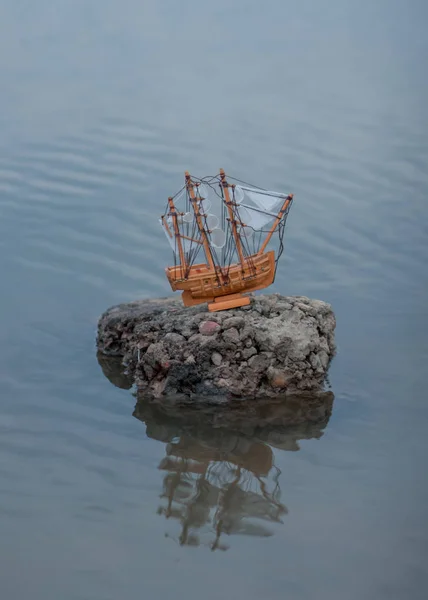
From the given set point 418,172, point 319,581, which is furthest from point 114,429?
point 418,172

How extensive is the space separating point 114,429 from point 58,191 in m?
4.82

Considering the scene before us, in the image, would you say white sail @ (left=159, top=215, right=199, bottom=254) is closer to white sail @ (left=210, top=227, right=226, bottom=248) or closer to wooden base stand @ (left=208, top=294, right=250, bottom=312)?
white sail @ (left=210, top=227, right=226, bottom=248)

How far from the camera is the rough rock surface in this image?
8.73 m

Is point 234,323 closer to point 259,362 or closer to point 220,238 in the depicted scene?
point 259,362

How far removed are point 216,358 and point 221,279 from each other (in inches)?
27.1

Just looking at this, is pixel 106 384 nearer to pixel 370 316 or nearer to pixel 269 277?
pixel 269 277

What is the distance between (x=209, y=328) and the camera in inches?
347

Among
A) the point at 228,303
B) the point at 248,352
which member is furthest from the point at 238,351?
the point at 228,303

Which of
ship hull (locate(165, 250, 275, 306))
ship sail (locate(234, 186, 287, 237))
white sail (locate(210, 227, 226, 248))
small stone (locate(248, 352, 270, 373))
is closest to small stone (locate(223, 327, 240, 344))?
small stone (locate(248, 352, 270, 373))

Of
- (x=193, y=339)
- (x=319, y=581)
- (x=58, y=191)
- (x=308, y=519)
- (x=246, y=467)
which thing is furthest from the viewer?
(x=58, y=191)

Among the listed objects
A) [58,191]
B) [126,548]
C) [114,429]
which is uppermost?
[58,191]

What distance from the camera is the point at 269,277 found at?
901 centimetres

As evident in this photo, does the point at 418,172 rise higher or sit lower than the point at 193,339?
higher

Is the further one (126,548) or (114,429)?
(114,429)
